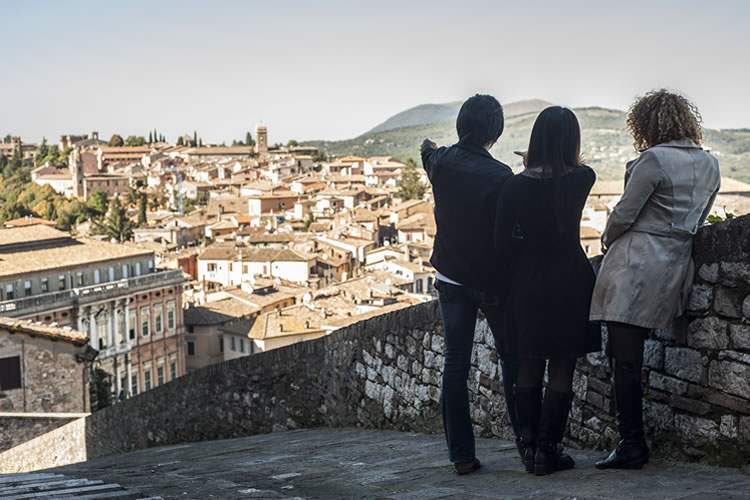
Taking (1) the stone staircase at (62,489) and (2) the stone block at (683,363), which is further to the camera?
(1) the stone staircase at (62,489)

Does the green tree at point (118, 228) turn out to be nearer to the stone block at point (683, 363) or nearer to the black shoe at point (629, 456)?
the stone block at point (683, 363)

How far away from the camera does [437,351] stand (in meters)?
6.16

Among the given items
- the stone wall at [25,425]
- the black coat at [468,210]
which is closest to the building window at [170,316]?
the stone wall at [25,425]

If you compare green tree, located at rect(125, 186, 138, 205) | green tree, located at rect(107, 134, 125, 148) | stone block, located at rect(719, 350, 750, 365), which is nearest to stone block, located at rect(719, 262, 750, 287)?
stone block, located at rect(719, 350, 750, 365)

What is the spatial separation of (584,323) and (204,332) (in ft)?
161

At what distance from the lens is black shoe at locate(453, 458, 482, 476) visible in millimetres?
4363

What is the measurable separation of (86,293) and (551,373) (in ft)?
144

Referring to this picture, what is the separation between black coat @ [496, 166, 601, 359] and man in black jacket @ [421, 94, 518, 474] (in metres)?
0.15

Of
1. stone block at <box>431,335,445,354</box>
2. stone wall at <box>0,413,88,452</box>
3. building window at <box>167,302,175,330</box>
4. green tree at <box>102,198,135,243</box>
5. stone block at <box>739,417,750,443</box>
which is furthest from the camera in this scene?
green tree at <box>102,198,135,243</box>

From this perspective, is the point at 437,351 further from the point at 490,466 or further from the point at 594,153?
the point at 594,153

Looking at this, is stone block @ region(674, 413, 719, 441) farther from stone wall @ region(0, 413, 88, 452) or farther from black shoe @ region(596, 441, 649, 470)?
stone wall @ region(0, 413, 88, 452)

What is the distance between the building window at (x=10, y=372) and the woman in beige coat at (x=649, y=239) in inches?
696

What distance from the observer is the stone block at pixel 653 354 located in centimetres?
423

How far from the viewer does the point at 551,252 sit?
3922mm
